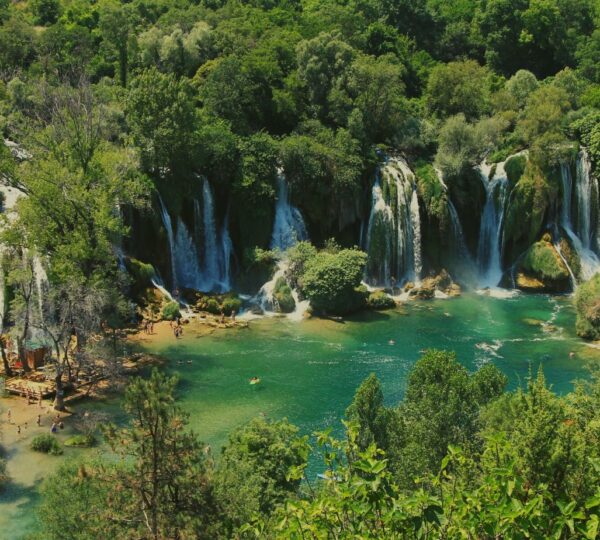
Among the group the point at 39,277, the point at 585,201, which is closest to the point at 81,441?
the point at 39,277

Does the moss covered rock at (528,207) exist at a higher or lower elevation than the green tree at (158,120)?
lower

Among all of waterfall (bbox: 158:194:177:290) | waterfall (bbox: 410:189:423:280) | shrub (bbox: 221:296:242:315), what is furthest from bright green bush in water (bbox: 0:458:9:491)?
waterfall (bbox: 410:189:423:280)

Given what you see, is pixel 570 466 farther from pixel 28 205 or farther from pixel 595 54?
pixel 595 54

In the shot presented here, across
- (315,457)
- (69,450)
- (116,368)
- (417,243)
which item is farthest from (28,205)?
(417,243)

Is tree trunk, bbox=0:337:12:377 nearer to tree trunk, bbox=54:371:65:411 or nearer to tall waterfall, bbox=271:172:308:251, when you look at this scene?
tree trunk, bbox=54:371:65:411

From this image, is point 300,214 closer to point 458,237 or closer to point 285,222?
point 285,222

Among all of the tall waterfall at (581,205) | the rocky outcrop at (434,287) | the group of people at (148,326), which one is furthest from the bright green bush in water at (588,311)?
the group of people at (148,326)

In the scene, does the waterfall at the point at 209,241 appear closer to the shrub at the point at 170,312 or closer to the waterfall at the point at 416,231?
the shrub at the point at 170,312
